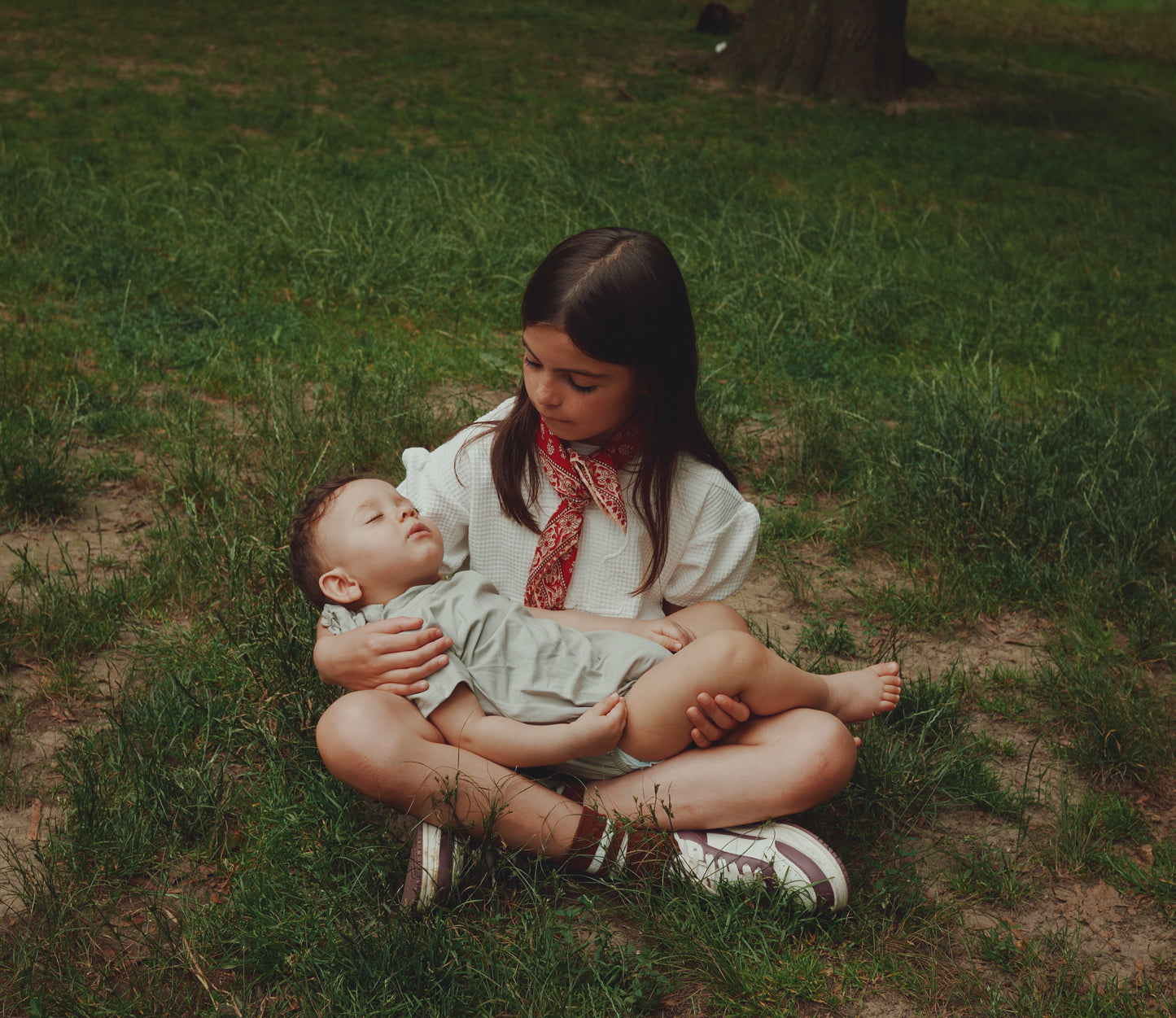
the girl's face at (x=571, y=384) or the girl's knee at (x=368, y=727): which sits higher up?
the girl's face at (x=571, y=384)

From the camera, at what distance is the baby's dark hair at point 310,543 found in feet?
8.19

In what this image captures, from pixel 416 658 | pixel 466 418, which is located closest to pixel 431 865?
pixel 416 658

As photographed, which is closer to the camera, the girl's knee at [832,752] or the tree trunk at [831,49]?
the girl's knee at [832,752]

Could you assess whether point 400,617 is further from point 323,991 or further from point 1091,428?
point 1091,428

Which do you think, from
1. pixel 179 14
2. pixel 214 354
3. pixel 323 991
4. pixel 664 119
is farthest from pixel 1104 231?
pixel 179 14

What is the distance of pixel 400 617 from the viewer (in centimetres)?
232

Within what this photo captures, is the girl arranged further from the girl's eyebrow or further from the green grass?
the green grass

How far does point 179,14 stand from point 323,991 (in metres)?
12.7

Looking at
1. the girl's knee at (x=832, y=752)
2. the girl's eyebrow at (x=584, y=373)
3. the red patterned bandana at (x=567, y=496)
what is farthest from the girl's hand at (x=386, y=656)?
the girl's knee at (x=832, y=752)

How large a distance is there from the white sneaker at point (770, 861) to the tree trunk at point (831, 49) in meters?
10.3

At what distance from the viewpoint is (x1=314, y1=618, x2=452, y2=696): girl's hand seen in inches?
88.5

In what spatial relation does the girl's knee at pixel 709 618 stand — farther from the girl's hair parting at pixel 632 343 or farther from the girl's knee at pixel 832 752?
the girl's knee at pixel 832 752

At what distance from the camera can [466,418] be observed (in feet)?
13.6

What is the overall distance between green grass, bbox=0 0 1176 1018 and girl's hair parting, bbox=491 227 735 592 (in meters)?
0.72
